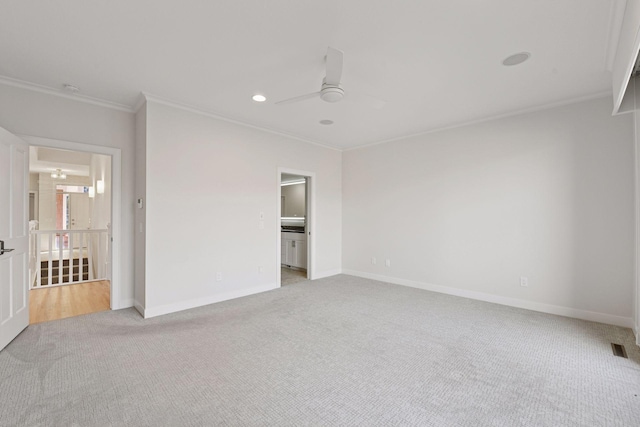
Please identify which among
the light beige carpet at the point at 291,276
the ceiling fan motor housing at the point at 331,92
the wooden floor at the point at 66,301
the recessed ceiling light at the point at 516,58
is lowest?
the light beige carpet at the point at 291,276

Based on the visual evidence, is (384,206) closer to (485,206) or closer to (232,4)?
(485,206)

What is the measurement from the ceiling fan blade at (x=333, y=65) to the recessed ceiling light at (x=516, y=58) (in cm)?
158

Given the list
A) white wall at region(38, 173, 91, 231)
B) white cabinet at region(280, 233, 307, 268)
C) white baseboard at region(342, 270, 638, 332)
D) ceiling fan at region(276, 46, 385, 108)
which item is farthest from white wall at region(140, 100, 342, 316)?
white wall at region(38, 173, 91, 231)

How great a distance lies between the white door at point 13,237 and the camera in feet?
8.95

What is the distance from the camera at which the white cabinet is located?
6.53 metres

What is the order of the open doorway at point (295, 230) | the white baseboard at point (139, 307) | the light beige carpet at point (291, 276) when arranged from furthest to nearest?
the open doorway at point (295, 230)
the light beige carpet at point (291, 276)
the white baseboard at point (139, 307)

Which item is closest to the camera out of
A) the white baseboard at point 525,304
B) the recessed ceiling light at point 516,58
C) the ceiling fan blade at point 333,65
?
the ceiling fan blade at point 333,65

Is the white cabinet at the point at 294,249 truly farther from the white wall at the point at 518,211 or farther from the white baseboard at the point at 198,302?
the white baseboard at the point at 198,302

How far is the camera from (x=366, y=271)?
5820mm

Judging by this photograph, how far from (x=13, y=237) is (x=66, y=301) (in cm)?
163

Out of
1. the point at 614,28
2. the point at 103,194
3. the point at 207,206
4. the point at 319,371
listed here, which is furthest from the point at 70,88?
the point at 614,28

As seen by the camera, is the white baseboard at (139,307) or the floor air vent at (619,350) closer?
the floor air vent at (619,350)

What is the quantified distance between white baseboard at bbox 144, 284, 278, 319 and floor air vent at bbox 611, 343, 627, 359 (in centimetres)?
416

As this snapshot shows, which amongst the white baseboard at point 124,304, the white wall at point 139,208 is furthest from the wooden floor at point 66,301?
the white wall at point 139,208
